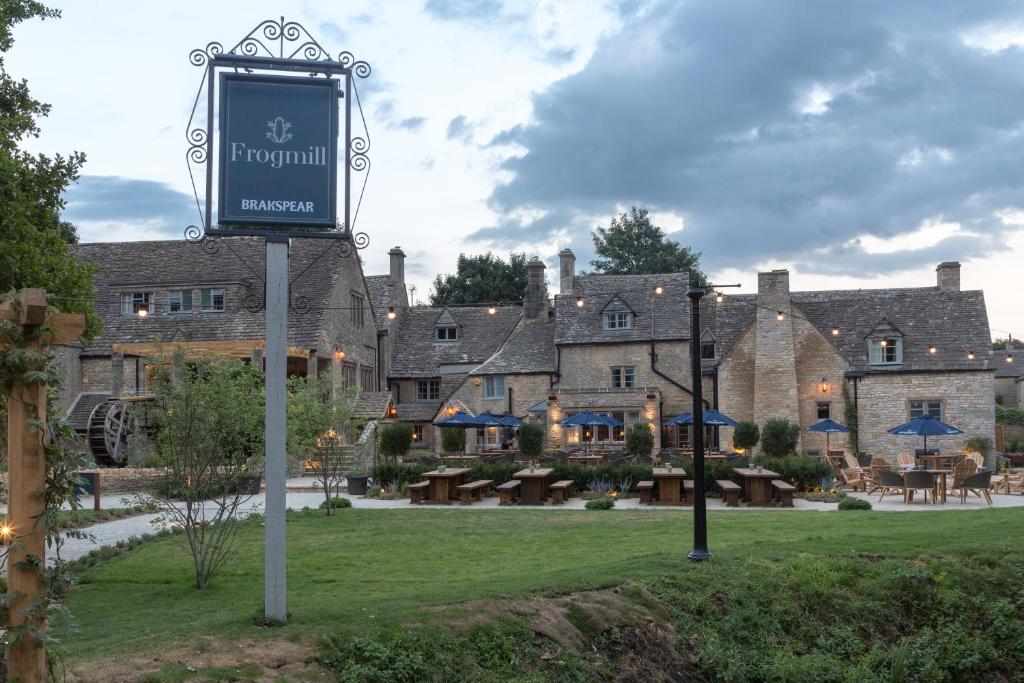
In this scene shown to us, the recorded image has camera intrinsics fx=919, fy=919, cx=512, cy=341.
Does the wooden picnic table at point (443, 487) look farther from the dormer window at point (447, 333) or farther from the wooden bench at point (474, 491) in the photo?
the dormer window at point (447, 333)

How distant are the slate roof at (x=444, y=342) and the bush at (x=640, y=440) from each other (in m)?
11.1


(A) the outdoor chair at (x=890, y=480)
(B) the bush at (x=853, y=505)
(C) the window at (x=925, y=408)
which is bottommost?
(B) the bush at (x=853, y=505)

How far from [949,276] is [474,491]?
25.5 metres

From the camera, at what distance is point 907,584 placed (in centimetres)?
1192

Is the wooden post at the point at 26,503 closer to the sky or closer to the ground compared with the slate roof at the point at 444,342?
closer to the ground

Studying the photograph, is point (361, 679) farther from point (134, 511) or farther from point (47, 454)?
point (134, 511)

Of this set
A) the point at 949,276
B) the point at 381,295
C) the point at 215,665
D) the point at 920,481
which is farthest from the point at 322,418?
the point at 949,276

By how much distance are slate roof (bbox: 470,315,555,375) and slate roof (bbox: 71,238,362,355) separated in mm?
7909

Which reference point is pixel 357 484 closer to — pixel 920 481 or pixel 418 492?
pixel 418 492

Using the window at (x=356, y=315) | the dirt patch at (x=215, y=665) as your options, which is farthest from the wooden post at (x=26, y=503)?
the window at (x=356, y=315)

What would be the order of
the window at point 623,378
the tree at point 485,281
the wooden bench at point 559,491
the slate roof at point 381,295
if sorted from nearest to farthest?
the wooden bench at point 559,491
the window at point 623,378
the slate roof at point 381,295
the tree at point 485,281

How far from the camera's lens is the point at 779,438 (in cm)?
3469

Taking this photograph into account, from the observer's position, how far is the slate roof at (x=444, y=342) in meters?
44.3

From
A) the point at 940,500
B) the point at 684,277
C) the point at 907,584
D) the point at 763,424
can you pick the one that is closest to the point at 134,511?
the point at 907,584
